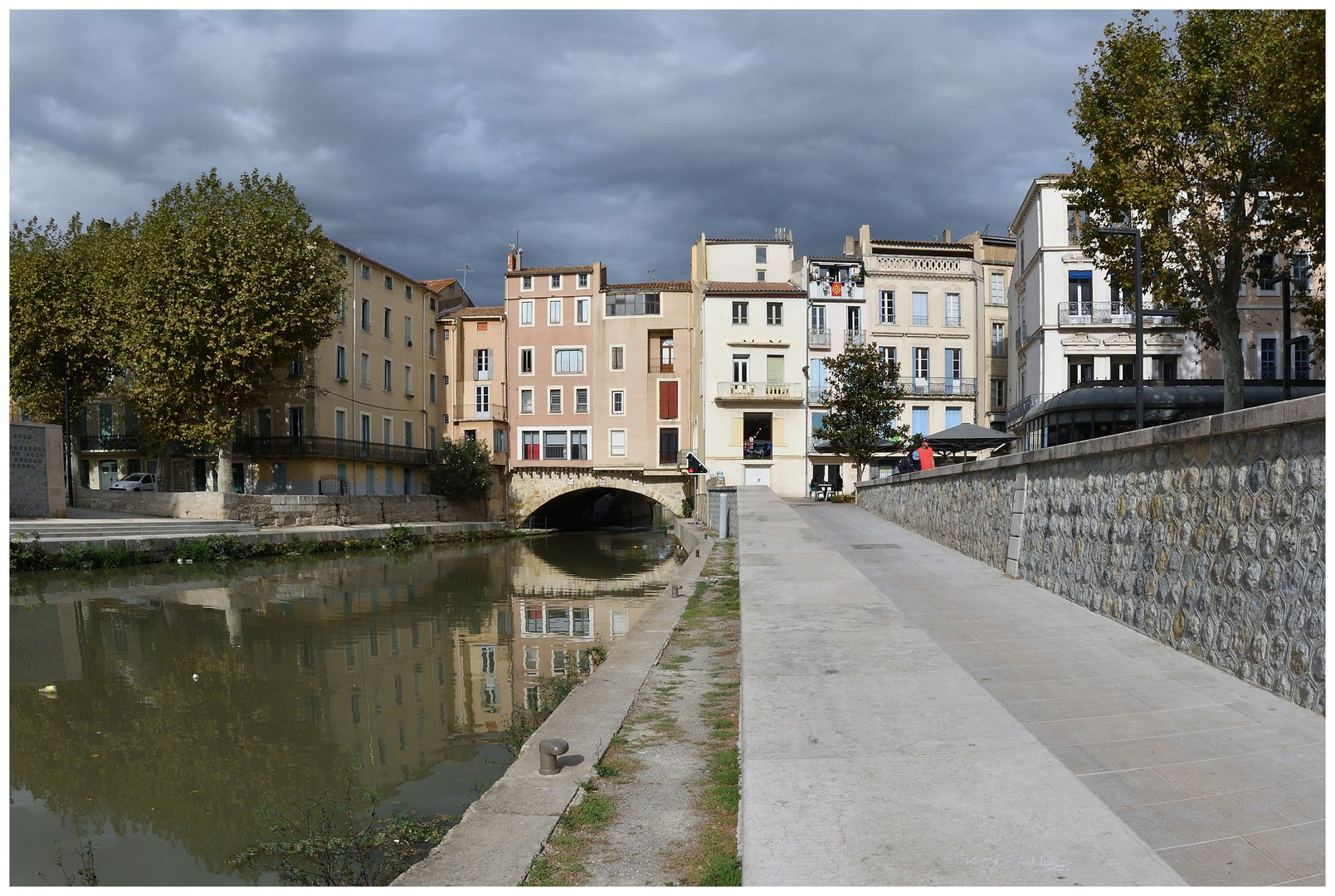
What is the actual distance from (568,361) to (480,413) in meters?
5.92

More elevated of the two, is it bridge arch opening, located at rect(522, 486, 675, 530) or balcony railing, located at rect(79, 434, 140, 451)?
balcony railing, located at rect(79, 434, 140, 451)

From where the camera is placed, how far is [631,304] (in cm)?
5225

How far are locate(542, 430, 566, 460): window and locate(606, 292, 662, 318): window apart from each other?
24.1ft

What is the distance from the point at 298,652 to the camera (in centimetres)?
1295

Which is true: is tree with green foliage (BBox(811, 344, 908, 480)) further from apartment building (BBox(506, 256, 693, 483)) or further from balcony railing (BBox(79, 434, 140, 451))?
balcony railing (BBox(79, 434, 140, 451))

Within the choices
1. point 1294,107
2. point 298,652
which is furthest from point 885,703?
point 1294,107

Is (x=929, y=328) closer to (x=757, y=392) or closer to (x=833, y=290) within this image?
(x=833, y=290)

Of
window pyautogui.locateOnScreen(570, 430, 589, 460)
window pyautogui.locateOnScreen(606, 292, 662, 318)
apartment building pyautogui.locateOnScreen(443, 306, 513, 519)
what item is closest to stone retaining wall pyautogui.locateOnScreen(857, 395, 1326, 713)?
window pyautogui.locateOnScreen(606, 292, 662, 318)

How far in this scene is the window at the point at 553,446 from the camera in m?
52.6

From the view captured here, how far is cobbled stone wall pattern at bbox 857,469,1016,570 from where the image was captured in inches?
490

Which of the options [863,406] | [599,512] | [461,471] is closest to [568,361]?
[461,471]

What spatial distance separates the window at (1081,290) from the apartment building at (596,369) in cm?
2049

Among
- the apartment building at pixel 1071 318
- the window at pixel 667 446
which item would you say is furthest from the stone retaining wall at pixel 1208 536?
the window at pixel 667 446

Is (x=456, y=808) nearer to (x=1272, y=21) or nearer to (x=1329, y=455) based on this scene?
(x=1329, y=455)
